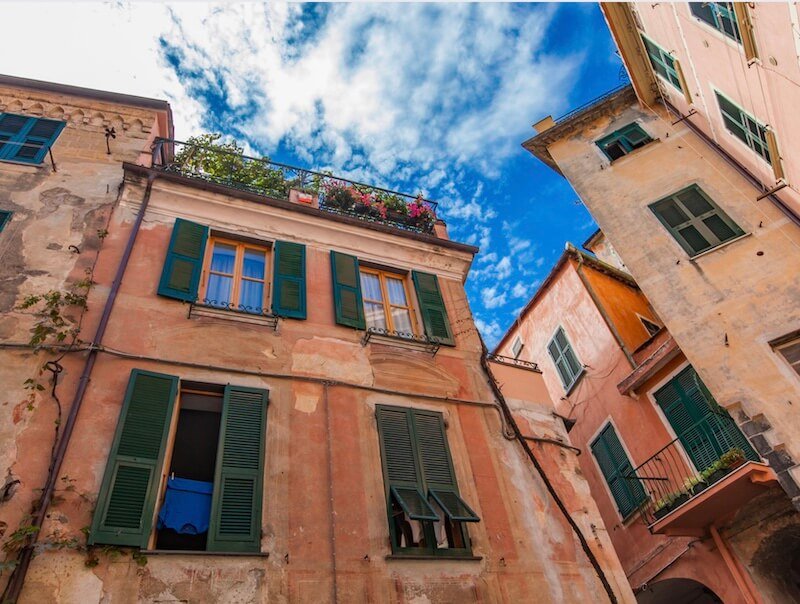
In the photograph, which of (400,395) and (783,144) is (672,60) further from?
(400,395)

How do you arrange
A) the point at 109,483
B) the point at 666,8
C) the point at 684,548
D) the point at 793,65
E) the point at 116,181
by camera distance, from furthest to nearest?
the point at 666,8 → the point at 684,548 → the point at 116,181 → the point at 793,65 → the point at 109,483

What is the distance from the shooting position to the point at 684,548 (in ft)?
33.7

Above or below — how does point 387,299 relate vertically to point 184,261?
above

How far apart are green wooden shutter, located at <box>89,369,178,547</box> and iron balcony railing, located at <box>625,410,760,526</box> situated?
810cm

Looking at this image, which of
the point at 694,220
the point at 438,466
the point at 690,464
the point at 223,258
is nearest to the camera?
the point at 438,466

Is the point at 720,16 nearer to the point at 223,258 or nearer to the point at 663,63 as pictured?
the point at 663,63

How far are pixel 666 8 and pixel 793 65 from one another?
4.92m

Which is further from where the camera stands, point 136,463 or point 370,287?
point 370,287

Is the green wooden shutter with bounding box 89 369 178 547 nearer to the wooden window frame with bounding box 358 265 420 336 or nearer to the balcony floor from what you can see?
the wooden window frame with bounding box 358 265 420 336

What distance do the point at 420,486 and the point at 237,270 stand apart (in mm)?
4435

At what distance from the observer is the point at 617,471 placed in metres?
12.3

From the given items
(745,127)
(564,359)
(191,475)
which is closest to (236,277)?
(191,475)

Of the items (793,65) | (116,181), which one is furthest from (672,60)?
(116,181)

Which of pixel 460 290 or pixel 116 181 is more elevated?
pixel 116 181
